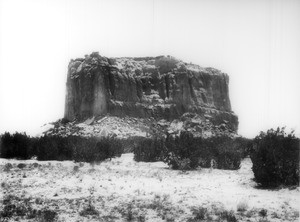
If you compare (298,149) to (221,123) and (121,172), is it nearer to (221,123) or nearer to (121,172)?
(121,172)

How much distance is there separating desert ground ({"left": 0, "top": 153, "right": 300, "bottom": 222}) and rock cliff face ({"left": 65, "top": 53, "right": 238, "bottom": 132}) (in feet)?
168

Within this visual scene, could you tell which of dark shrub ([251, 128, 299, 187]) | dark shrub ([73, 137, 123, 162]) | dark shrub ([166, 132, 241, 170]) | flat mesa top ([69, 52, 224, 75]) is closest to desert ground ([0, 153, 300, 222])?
dark shrub ([251, 128, 299, 187])

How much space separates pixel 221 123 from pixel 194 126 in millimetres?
9799

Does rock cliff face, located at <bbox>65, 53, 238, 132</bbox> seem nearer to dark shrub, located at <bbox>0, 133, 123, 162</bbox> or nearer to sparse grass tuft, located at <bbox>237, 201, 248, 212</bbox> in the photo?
dark shrub, located at <bbox>0, 133, 123, 162</bbox>

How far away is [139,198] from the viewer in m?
10.7

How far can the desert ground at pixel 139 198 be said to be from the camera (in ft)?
29.2

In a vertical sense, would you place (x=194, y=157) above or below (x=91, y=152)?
above

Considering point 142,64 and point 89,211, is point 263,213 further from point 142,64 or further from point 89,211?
point 142,64

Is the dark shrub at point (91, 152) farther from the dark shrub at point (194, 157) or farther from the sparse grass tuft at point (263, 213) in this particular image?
the sparse grass tuft at point (263, 213)

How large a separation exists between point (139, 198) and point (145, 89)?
6521 cm

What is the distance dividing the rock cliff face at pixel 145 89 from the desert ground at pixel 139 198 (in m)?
51.3

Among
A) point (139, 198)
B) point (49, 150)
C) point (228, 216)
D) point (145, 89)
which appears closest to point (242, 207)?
point (228, 216)

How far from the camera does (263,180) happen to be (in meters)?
12.3

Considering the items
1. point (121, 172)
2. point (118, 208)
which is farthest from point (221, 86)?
point (118, 208)
